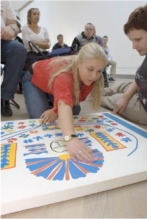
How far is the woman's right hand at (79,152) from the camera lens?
671 millimetres

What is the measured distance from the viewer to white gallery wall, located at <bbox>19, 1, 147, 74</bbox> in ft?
14.7

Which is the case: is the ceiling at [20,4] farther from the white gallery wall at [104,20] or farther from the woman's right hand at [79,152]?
the woman's right hand at [79,152]

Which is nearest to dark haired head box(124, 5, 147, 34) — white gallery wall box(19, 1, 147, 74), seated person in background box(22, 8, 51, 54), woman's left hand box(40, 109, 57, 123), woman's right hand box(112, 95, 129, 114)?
woman's right hand box(112, 95, 129, 114)

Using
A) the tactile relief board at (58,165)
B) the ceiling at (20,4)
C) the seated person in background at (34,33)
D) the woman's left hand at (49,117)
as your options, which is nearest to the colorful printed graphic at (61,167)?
the tactile relief board at (58,165)

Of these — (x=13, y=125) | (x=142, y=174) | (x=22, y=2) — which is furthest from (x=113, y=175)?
(x=22, y=2)

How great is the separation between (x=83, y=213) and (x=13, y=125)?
0.58 meters

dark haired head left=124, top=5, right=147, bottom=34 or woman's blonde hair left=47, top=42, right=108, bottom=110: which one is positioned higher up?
dark haired head left=124, top=5, right=147, bottom=34

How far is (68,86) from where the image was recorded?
0.86 metres

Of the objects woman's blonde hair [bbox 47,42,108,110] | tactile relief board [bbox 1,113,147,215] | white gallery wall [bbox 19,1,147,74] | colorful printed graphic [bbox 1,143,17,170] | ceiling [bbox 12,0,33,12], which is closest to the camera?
tactile relief board [bbox 1,113,147,215]

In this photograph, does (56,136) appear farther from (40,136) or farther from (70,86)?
(70,86)

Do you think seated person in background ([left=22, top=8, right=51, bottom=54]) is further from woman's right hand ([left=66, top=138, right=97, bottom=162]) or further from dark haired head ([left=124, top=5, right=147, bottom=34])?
woman's right hand ([left=66, top=138, right=97, bottom=162])

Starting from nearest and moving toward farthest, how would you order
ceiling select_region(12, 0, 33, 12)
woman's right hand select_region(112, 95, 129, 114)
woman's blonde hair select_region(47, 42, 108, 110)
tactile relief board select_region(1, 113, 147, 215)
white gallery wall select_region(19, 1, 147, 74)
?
1. tactile relief board select_region(1, 113, 147, 215)
2. woman's blonde hair select_region(47, 42, 108, 110)
3. woman's right hand select_region(112, 95, 129, 114)
4. white gallery wall select_region(19, 1, 147, 74)
5. ceiling select_region(12, 0, 33, 12)

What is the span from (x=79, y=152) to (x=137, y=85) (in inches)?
24.3

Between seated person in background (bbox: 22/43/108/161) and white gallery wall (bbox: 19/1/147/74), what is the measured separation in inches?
151
